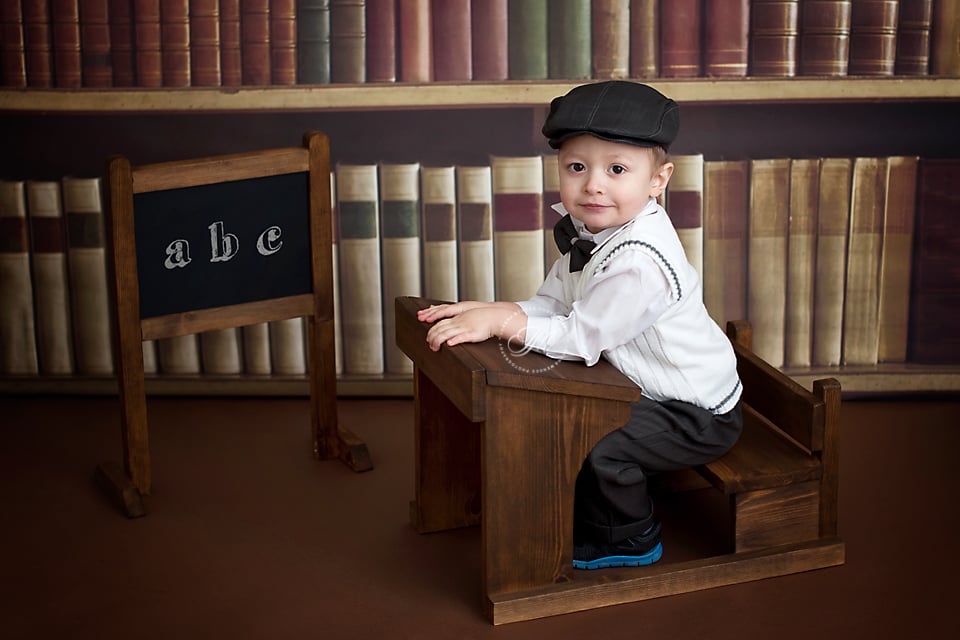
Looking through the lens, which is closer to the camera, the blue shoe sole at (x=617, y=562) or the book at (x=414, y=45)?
the blue shoe sole at (x=617, y=562)

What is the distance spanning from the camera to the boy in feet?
5.70

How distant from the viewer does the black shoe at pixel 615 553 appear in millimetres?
1852

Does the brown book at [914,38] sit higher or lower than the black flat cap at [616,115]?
higher

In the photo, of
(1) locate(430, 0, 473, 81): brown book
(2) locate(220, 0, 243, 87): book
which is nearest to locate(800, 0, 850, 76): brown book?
(1) locate(430, 0, 473, 81): brown book

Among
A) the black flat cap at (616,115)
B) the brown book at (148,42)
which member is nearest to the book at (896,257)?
the black flat cap at (616,115)

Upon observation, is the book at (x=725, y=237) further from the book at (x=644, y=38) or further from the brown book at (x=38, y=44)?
the brown book at (x=38, y=44)

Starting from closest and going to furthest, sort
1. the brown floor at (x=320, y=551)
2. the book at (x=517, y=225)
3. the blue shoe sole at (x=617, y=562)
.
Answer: the brown floor at (x=320, y=551), the blue shoe sole at (x=617, y=562), the book at (x=517, y=225)

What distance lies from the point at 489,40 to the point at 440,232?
0.42m

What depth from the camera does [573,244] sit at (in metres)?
1.88

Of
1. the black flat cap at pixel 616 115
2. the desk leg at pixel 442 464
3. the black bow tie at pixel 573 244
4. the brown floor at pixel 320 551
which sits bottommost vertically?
the brown floor at pixel 320 551

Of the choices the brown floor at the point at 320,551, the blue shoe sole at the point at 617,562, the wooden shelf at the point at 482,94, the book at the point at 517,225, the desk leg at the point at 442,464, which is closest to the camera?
the brown floor at the point at 320,551

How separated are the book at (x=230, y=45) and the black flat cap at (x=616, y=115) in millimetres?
986

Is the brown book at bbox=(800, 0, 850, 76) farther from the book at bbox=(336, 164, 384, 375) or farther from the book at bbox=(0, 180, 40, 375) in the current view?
the book at bbox=(0, 180, 40, 375)

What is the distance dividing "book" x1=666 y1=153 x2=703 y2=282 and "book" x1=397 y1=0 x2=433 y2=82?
57cm
